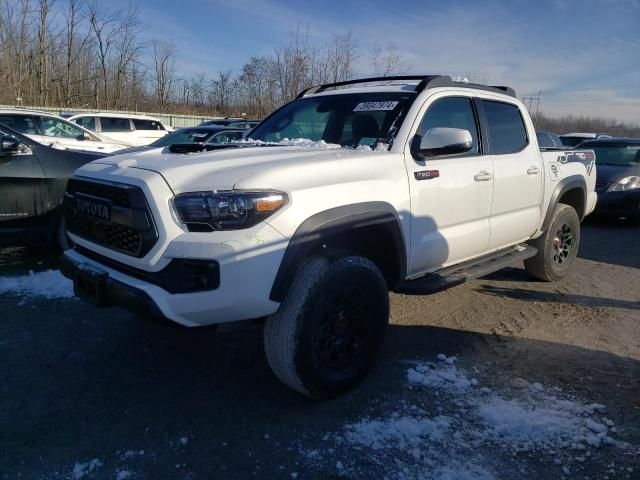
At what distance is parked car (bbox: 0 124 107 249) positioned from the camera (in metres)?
5.24

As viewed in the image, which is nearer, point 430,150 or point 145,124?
point 430,150

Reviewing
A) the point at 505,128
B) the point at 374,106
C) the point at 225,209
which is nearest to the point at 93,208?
the point at 225,209

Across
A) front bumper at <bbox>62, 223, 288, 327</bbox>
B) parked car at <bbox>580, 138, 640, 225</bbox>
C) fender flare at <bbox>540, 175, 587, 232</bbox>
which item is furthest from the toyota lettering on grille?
parked car at <bbox>580, 138, 640, 225</bbox>

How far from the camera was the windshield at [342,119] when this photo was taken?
359 cm

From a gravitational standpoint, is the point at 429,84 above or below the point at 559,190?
above

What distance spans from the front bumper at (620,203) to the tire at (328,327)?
7.85 metres

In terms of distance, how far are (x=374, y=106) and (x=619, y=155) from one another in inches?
354

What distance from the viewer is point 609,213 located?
9445mm

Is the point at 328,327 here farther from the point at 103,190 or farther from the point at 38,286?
the point at 38,286

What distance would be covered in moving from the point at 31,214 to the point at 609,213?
9.33 m

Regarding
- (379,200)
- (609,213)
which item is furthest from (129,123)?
(379,200)

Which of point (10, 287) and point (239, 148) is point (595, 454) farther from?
point (10, 287)

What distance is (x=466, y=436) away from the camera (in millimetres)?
2738

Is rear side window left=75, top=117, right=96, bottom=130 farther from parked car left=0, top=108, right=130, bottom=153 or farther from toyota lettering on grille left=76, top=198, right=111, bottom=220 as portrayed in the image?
toyota lettering on grille left=76, top=198, right=111, bottom=220
